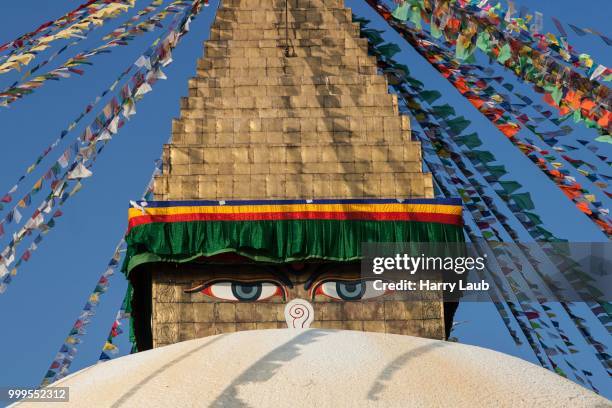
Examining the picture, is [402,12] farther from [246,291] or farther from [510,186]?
[246,291]

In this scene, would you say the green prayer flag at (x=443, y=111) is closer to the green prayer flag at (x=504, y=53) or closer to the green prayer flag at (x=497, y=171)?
the green prayer flag at (x=497, y=171)

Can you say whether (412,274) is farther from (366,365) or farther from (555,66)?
(366,365)

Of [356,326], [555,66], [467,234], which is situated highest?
[555,66]

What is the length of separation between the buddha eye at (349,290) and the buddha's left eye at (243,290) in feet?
1.93

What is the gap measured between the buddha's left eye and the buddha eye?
59 cm

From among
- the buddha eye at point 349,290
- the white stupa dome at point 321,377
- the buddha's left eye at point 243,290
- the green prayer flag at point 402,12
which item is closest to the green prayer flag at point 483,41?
the green prayer flag at point 402,12

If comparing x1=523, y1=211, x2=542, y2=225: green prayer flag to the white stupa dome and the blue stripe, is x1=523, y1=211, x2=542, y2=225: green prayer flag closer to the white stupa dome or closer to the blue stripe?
the blue stripe

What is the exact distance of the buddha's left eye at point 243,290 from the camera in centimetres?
1555

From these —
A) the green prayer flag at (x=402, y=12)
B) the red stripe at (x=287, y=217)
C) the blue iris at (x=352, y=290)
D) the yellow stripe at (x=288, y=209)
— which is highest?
the green prayer flag at (x=402, y=12)

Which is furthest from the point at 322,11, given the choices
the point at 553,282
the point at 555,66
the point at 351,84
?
the point at 555,66

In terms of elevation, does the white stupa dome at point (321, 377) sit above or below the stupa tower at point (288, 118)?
below

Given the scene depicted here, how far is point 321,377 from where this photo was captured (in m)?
8.93

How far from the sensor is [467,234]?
17188 millimetres

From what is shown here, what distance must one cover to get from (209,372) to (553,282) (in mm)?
7041
